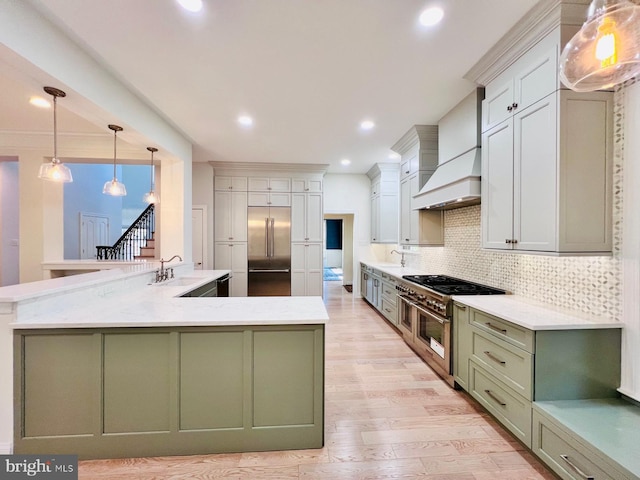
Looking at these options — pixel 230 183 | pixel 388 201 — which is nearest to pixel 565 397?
pixel 388 201

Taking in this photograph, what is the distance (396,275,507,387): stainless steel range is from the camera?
2.71 metres

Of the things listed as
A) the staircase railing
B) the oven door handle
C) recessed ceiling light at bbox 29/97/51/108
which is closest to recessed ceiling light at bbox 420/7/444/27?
the oven door handle

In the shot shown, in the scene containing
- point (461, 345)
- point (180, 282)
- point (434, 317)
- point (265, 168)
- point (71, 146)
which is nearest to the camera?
point (461, 345)

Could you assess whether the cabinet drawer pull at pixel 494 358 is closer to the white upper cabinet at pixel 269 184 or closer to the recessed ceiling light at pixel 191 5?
the recessed ceiling light at pixel 191 5

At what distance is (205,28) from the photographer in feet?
6.46

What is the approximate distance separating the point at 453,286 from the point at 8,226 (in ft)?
26.0

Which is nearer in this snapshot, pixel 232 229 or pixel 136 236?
Result: pixel 232 229

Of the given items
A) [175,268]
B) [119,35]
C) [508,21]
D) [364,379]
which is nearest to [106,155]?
[175,268]

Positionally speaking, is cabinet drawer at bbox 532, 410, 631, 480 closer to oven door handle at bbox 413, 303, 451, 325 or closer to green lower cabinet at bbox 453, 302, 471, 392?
green lower cabinet at bbox 453, 302, 471, 392

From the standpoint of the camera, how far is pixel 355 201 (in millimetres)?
6531

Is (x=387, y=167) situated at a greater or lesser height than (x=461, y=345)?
greater

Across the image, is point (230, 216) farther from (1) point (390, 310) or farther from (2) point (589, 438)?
(2) point (589, 438)

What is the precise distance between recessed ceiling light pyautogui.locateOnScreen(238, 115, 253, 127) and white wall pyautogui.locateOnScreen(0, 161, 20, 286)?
5200 mm

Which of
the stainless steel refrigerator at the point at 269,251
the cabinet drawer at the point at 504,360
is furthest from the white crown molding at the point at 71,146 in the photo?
the cabinet drawer at the point at 504,360
